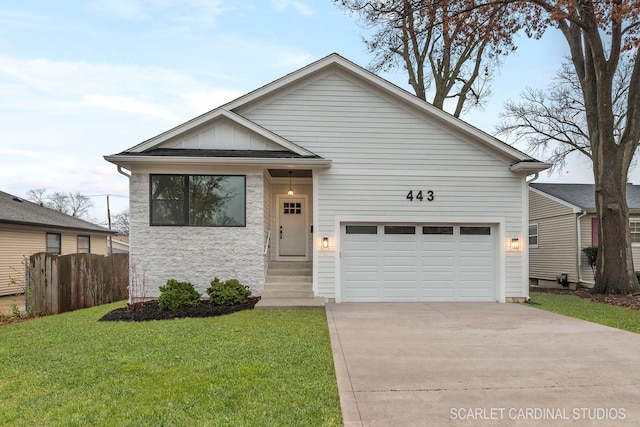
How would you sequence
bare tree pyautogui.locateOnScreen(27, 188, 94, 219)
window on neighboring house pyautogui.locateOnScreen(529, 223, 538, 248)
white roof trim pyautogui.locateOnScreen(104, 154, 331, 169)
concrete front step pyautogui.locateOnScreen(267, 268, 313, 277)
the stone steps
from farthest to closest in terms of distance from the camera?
1. bare tree pyautogui.locateOnScreen(27, 188, 94, 219)
2. window on neighboring house pyautogui.locateOnScreen(529, 223, 538, 248)
3. concrete front step pyautogui.locateOnScreen(267, 268, 313, 277)
4. white roof trim pyautogui.locateOnScreen(104, 154, 331, 169)
5. the stone steps

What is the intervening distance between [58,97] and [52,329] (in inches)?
537

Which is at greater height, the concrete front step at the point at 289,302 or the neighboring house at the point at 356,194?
the neighboring house at the point at 356,194

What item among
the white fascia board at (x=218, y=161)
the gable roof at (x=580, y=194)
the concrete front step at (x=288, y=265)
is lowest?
the concrete front step at (x=288, y=265)

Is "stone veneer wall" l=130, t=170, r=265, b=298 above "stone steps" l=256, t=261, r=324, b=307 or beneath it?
above

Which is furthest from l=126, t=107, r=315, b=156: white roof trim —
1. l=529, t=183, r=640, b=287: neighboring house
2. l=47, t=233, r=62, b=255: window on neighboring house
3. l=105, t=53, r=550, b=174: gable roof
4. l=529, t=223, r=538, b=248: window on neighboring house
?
l=529, t=223, r=538, b=248: window on neighboring house

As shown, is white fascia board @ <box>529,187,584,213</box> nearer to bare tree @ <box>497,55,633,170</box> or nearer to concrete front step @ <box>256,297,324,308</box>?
bare tree @ <box>497,55,633,170</box>

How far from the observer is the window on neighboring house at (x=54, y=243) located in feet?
51.0

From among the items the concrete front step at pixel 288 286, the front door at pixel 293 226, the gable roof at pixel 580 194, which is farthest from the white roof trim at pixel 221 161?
the gable roof at pixel 580 194

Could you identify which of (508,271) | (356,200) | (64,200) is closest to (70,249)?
(356,200)

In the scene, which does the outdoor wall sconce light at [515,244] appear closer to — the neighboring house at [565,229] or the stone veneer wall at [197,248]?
the stone veneer wall at [197,248]

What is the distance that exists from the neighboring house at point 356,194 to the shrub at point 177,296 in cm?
83

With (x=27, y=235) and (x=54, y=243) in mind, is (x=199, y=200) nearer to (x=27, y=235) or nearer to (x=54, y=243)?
(x=27, y=235)

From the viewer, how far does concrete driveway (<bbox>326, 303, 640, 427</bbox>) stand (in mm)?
3102

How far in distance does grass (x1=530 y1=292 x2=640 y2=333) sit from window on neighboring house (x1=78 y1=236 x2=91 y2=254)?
19095mm
